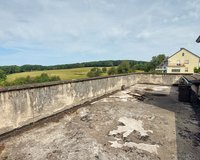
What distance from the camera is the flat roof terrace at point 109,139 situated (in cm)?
315

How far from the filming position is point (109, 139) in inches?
151

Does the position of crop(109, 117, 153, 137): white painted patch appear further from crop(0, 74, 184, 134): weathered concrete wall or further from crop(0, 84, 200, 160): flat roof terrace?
crop(0, 74, 184, 134): weathered concrete wall

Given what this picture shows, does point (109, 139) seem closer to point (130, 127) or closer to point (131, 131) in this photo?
point (131, 131)

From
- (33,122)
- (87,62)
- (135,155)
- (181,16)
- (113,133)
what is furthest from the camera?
(87,62)

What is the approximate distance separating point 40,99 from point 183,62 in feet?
121

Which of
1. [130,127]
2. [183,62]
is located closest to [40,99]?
[130,127]

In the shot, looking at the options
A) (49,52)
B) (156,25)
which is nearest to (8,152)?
(156,25)

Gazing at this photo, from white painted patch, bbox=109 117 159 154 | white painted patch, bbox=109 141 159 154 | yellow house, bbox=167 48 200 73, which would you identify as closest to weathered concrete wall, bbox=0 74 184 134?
white painted patch, bbox=109 117 159 154

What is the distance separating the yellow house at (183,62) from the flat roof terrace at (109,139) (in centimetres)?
3245

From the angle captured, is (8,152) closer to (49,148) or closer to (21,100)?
(49,148)

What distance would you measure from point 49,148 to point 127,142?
66.0 inches

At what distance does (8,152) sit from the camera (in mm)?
3262

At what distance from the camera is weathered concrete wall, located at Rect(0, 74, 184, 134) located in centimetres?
403

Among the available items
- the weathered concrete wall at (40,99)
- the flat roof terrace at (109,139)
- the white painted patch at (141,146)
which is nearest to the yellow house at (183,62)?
the weathered concrete wall at (40,99)
